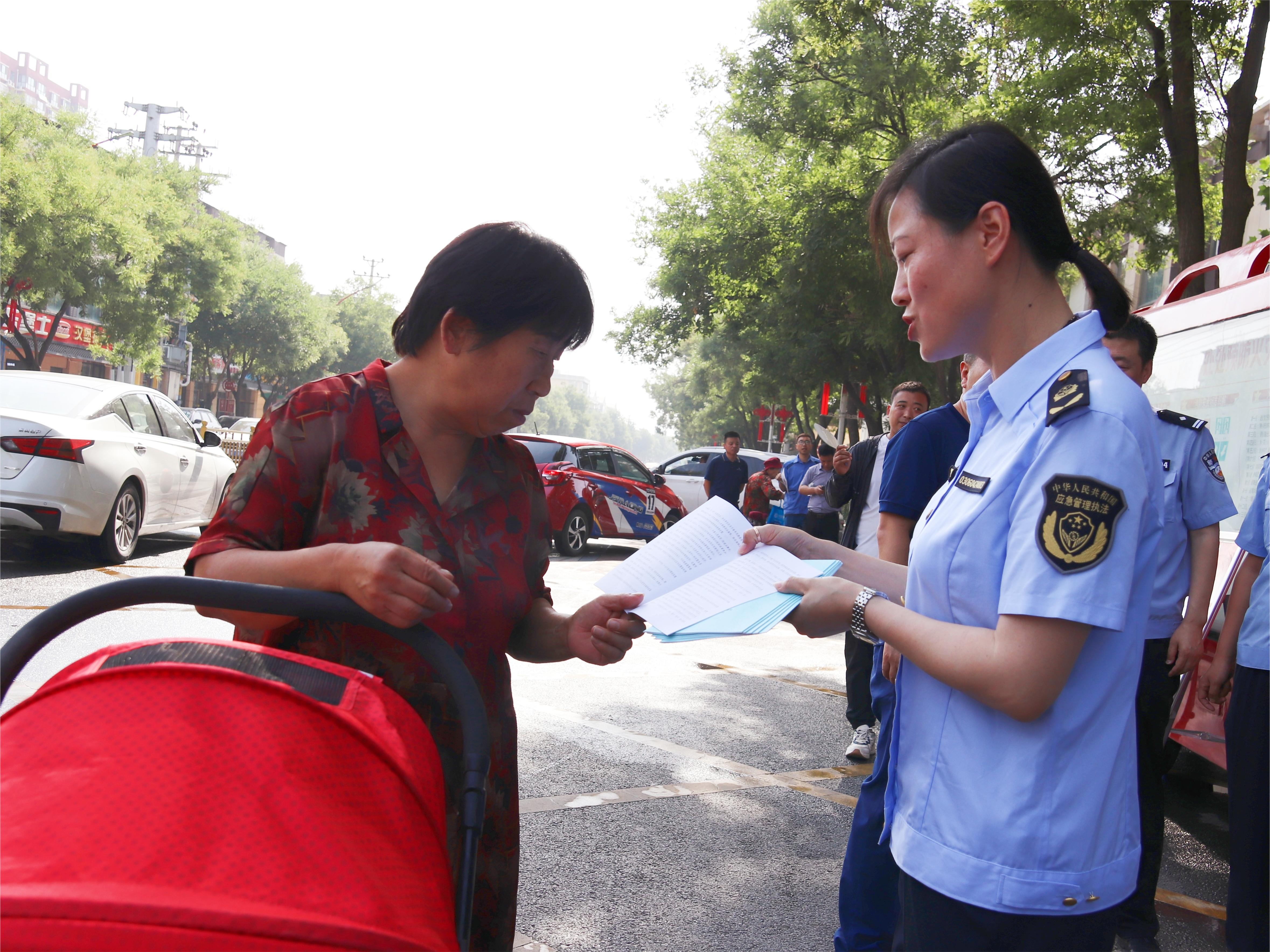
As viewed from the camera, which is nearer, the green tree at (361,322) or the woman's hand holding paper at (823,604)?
the woman's hand holding paper at (823,604)

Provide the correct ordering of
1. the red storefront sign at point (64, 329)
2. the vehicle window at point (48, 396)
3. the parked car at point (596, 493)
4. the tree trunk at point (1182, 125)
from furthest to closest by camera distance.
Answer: the red storefront sign at point (64, 329), the parked car at point (596, 493), the tree trunk at point (1182, 125), the vehicle window at point (48, 396)

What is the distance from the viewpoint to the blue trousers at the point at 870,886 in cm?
284

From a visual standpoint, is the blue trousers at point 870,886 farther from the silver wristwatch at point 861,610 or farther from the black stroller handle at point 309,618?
the black stroller handle at point 309,618

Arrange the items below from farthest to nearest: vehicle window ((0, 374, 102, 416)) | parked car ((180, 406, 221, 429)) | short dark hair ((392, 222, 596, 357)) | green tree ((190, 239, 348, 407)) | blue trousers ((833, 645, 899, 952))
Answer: green tree ((190, 239, 348, 407)) < parked car ((180, 406, 221, 429)) < vehicle window ((0, 374, 102, 416)) < blue trousers ((833, 645, 899, 952)) < short dark hair ((392, 222, 596, 357))

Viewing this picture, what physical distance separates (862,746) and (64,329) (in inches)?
1593

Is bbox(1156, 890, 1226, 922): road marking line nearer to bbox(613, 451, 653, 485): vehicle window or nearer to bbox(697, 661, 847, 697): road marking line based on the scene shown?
bbox(697, 661, 847, 697): road marking line

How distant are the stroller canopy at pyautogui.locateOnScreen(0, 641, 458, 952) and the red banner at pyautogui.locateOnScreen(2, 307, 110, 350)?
31775mm

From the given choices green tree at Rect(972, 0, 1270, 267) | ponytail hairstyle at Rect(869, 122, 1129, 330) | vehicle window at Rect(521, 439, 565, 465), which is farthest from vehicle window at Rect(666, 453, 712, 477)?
ponytail hairstyle at Rect(869, 122, 1129, 330)

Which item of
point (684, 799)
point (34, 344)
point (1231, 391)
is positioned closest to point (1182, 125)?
point (1231, 391)

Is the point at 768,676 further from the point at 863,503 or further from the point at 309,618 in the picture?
the point at 309,618

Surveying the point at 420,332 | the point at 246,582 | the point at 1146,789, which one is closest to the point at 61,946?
the point at 246,582

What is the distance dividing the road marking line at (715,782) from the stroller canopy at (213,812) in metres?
2.97

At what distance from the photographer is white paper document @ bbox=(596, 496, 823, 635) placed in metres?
1.56

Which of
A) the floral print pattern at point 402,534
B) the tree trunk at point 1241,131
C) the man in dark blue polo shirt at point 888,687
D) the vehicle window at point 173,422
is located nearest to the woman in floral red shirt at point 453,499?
the floral print pattern at point 402,534
